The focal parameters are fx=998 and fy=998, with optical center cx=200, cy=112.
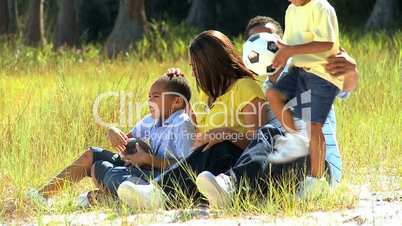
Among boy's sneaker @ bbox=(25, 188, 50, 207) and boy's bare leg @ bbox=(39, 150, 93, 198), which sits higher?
boy's bare leg @ bbox=(39, 150, 93, 198)

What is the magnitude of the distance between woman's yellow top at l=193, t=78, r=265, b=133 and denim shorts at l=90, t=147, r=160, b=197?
42 centimetres

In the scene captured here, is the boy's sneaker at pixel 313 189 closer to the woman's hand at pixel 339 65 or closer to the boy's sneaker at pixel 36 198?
the woman's hand at pixel 339 65

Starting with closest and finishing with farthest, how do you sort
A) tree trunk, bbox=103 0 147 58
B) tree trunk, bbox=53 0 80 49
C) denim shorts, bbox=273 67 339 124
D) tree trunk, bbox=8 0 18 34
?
denim shorts, bbox=273 67 339 124 < tree trunk, bbox=103 0 147 58 < tree trunk, bbox=53 0 80 49 < tree trunk, bbox=8 0 18 34

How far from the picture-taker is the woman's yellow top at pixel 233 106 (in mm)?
5266

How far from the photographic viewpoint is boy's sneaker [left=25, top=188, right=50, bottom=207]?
5292 millimetres

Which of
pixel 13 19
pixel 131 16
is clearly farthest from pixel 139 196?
pixel 13 19

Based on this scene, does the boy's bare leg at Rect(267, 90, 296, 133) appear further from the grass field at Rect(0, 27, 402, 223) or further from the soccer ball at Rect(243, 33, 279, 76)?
the grass field at Rect(0, 27, 402, 223)

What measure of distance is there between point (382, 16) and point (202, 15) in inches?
216

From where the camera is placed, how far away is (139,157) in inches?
215

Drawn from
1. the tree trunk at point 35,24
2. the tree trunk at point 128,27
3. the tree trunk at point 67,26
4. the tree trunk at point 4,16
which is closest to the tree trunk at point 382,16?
the tree trunk at point 128,27

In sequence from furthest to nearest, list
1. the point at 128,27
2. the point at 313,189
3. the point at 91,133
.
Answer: the point at 128,27 → the point at 91,133 → the point at 313,189

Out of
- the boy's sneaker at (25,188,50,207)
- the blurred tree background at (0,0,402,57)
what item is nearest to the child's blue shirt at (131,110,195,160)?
the boy's sneaker at (25,188,50,207)

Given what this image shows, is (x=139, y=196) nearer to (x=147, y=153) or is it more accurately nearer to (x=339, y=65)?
(x=147, y=153)

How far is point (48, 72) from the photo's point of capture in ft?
39.8
